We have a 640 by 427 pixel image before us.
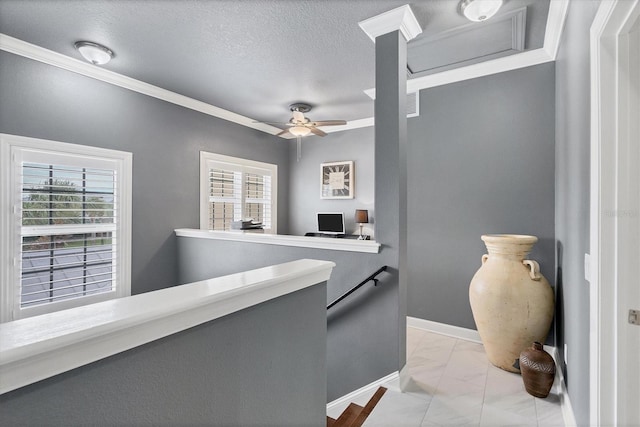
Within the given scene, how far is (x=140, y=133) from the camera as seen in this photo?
3.51 metres

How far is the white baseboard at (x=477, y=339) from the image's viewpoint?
1.84 meters

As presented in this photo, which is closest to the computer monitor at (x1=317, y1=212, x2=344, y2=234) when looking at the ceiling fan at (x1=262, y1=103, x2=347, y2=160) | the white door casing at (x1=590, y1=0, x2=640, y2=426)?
the ceiling fan at (x1=262, y1=103, x2=347, y2=160)

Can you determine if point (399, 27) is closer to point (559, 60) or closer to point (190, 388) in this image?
point (559, 60)

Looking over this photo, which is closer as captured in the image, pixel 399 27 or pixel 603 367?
A: pixel 603 367

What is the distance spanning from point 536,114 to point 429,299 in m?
2.01

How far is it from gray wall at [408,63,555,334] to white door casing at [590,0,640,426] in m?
1.72

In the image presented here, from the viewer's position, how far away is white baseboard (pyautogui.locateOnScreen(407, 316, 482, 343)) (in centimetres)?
308

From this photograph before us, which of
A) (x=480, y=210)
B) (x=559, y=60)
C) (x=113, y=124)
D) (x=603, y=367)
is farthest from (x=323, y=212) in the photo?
(x=603, y=367)

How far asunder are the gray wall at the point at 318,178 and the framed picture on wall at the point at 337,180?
75 mm

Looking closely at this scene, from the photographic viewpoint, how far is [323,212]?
5254mm

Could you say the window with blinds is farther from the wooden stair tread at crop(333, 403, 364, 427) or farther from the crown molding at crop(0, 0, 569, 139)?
the wooden stair tread at crop(333, 403, 364, 427)

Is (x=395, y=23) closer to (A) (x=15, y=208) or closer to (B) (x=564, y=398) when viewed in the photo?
(B) (x=564, y=398)

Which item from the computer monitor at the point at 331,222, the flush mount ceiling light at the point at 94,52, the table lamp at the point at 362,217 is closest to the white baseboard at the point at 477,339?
the table lamp at the point at 362,217

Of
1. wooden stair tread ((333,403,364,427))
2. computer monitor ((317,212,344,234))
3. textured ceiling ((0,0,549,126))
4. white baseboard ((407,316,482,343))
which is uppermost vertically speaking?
textured ceiling ((0,0,549,126))
